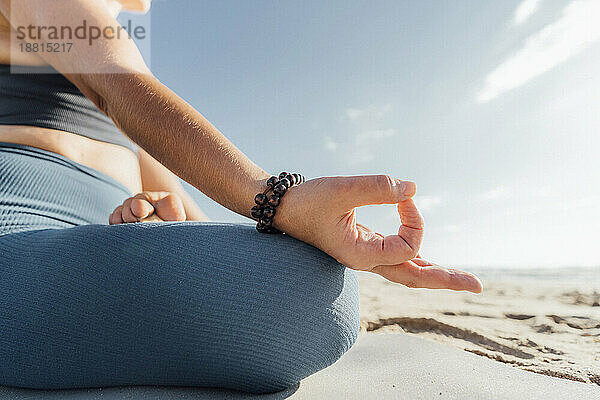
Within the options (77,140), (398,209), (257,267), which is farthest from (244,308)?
(77,140)

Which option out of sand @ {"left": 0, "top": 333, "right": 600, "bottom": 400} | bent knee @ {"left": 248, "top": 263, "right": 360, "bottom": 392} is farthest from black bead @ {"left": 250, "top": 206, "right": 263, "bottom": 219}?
sand @ {"left": 0, "top": 333, "right": 600, "bottom": 400}

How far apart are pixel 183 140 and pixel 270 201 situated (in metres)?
0.25

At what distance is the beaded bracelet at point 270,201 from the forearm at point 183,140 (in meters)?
0.03

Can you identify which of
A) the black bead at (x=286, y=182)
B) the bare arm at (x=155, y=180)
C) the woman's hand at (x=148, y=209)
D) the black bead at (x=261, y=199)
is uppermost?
the bare arm at (x=155, y=180)

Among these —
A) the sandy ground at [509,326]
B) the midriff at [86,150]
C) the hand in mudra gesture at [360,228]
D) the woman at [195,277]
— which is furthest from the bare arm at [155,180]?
the hand in mudra gesture at [360,228]

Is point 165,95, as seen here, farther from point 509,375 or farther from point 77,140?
point 509,375

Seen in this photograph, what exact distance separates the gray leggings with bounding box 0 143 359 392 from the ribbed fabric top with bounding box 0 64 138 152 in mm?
583

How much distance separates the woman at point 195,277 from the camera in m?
0.87

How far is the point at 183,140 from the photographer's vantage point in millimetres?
978

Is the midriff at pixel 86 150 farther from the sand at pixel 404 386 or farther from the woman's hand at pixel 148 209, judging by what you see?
the sand at pixel 404 386

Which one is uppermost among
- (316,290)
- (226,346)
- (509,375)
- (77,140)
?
(77,140)

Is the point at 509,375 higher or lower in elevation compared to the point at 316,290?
lower

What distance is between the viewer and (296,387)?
41.3 inches

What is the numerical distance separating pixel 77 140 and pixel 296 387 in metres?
1.09
